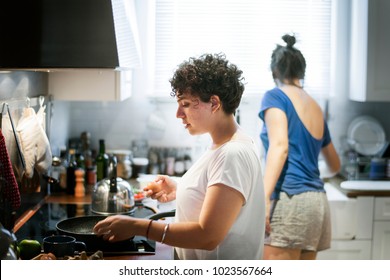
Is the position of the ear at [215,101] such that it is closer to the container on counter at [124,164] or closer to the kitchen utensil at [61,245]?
the kitchen utensil at [61,245]

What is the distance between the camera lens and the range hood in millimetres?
2064

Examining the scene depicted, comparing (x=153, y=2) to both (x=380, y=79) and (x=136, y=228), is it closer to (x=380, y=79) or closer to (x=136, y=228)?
(x=380, y=79)

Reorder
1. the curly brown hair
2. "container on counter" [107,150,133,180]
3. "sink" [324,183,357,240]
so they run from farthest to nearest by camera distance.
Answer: "container on counter" [107,150,133,180], "sink" [324,183,357,240], the curly brown hair

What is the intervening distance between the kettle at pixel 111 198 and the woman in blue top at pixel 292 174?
0.52 meters

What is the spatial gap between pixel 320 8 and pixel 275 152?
708 millimetres

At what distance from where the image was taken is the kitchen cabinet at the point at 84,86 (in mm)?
2789

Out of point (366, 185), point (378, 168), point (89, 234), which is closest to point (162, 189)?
point (89, 234)

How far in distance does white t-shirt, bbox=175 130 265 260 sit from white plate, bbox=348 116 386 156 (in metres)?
1.50

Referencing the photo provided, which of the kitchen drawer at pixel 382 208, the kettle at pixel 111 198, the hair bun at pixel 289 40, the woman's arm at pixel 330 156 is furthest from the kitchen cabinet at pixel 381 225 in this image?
the kettle at pixel 111 198

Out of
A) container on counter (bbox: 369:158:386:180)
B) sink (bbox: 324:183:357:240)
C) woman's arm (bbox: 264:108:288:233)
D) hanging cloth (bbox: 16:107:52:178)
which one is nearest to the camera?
hanging cloth (bbox: 16:107:52:178)

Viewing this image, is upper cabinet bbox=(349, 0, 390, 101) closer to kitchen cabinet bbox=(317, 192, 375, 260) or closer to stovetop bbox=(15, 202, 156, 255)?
kitchen cabinet bbox=(317, 192, 375, 260)

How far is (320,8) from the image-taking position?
2688 millimetres

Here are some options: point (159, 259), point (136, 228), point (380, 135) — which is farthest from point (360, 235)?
point (136, 228)

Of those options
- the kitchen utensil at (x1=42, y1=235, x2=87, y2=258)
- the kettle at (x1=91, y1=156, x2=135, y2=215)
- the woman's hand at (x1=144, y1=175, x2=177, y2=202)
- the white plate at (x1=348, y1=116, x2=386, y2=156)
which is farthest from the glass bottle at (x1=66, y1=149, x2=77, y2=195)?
the white plate at (x1=348, y1=116, x2=386, y2=156)
